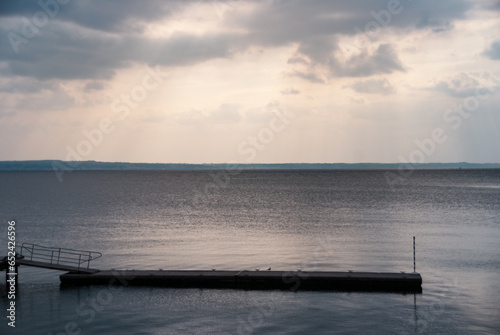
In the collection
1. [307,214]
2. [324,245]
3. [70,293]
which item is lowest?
[70,293]

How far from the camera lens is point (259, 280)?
30.2 meters

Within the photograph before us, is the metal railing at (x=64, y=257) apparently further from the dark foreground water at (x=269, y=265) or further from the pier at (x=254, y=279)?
the pier at (x=254, y=279)

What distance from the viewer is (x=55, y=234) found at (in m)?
53.4

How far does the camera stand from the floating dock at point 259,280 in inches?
1150

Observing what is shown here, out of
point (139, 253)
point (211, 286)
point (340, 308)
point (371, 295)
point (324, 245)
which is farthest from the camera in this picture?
point (324, 245)

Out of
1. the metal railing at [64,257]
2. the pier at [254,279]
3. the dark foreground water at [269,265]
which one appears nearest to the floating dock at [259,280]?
the pier at [254,279]

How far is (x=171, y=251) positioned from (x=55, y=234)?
17466mm

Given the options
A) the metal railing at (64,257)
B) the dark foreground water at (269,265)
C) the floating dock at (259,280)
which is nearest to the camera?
the dark foreground water at (269,265)

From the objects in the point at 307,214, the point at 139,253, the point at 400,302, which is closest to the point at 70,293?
the point at 139,253

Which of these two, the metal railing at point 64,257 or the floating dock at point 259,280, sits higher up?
the metal railing at point 64,257

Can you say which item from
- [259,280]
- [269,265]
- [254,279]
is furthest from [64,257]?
[269,265]

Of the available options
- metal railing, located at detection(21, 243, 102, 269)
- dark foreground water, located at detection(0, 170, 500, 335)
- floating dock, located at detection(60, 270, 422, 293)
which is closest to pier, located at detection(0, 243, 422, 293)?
floating dock, located at detection(60, 270, 422, 293)

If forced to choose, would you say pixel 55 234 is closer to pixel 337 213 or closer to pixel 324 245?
pixel 324 245

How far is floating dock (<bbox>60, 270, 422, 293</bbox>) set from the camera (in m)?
29.2
